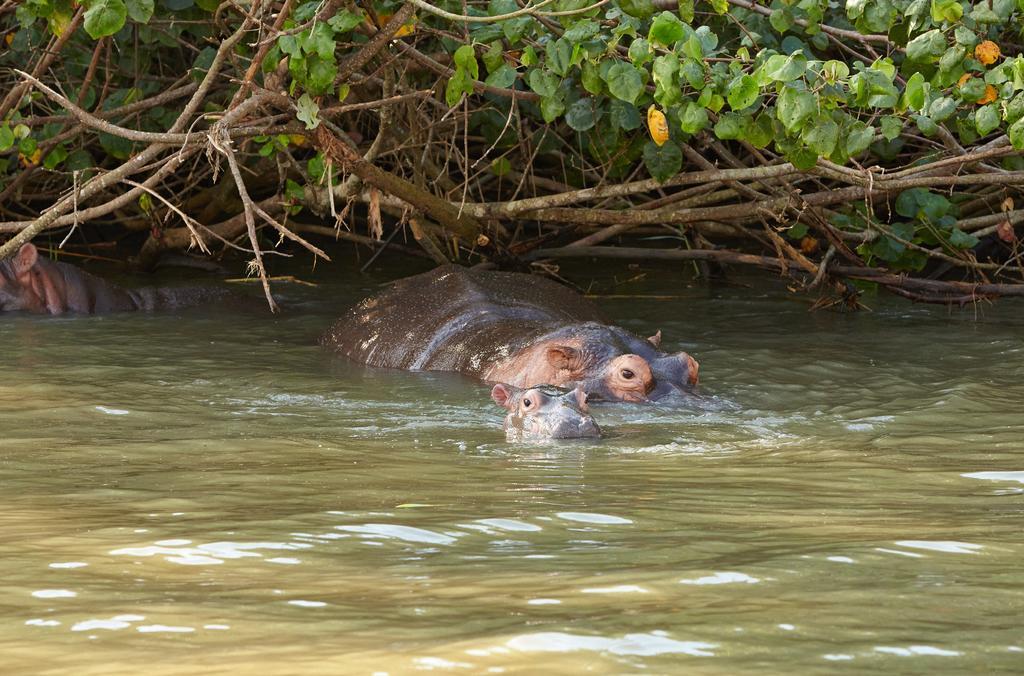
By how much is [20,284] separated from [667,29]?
5193 millimetres

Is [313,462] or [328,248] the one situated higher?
[328,248]

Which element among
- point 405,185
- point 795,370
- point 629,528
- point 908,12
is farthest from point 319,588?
point 405,185

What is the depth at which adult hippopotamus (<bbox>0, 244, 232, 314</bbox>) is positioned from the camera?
9125 millimetres

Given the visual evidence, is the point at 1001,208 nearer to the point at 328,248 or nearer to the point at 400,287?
the point at 400,287

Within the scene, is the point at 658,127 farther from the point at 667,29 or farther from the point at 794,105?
the point at 794,105

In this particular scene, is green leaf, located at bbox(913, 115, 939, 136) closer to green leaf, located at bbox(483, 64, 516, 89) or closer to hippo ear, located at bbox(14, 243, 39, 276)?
green leaf, located at bbox(483, 64, 516, 89)

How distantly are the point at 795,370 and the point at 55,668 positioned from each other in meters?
5.16

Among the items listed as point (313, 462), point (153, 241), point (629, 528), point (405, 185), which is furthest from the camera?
point (153, 241)

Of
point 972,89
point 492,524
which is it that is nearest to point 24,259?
point 972,89

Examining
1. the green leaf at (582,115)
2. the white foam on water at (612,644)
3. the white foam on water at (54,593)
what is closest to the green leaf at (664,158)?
the green leaf at (582,115)

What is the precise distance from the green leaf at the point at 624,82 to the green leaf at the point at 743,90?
0.45 meters

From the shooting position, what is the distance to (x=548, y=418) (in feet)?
Result: 16.3

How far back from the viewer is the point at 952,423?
17.5 ft

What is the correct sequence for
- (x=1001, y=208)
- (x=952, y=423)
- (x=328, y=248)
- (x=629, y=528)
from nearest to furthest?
(x=629, y=528)
(x=952, y=423)
(x=1001, y=208)
(x=328, y=248)
